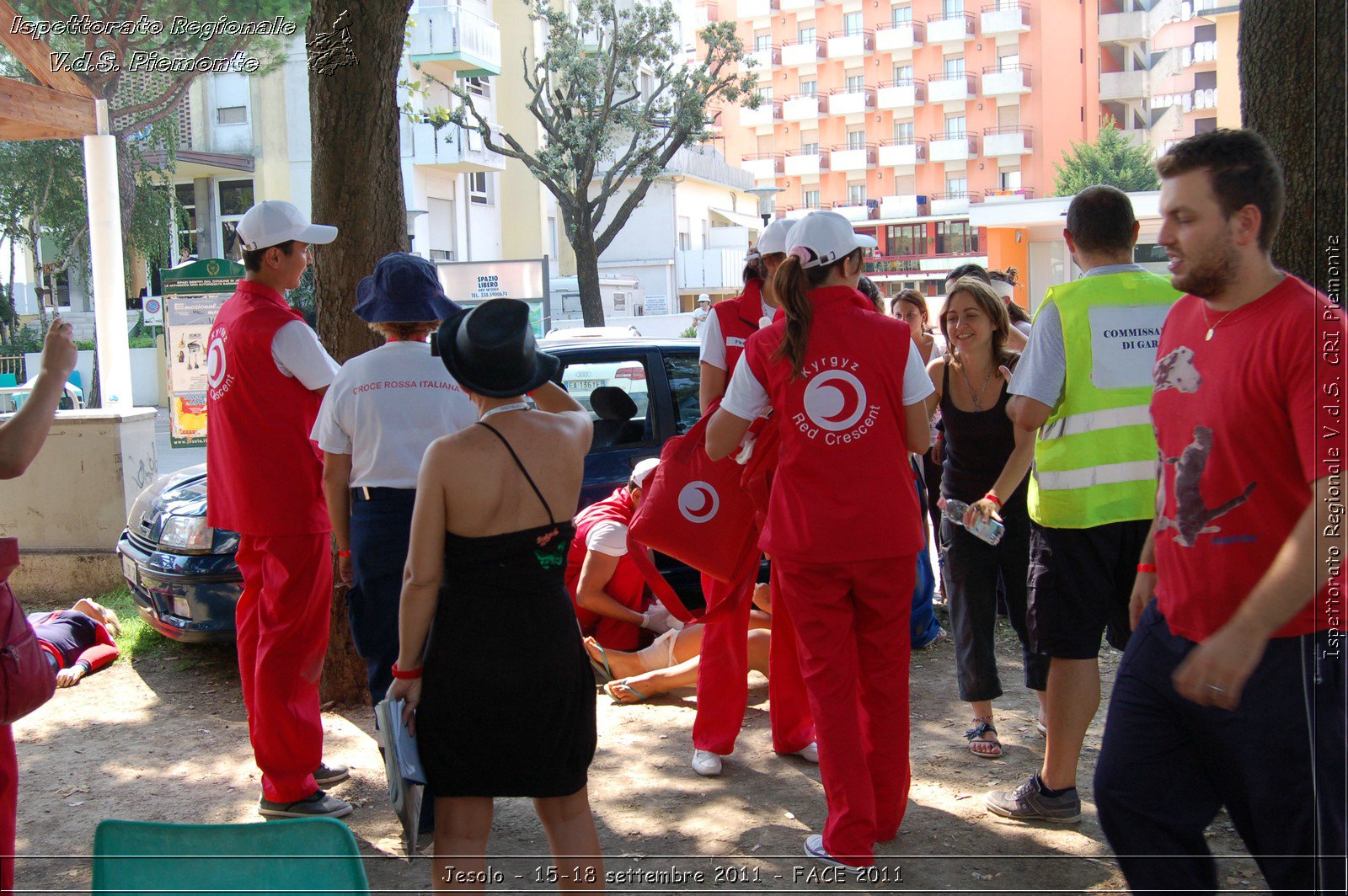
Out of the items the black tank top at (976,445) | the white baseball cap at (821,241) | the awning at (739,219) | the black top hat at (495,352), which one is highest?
the awning at (739,219)

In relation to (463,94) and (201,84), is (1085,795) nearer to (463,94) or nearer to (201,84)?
(463,94)

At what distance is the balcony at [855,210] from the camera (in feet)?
202

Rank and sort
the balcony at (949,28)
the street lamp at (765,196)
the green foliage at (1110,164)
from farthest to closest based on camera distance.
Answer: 1. the balcony at (949,28)
2. the green foliage at (1110,164)
3. the street lamp at (765,196)

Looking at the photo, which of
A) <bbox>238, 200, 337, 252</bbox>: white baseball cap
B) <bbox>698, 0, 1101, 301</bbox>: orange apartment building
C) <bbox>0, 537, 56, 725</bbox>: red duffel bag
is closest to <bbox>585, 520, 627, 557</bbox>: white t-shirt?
<bbox>238, 200, 337, 252</bbox>: white baseball cap

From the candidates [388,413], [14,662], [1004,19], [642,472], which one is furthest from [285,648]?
[1004,19]

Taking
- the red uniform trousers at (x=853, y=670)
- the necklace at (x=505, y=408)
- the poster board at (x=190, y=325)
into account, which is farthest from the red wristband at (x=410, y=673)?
the poster board at (x=190, y=325)

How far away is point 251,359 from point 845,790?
2507 mm

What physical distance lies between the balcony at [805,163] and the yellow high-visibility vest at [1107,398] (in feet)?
217

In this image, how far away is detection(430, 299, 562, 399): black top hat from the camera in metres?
2.79

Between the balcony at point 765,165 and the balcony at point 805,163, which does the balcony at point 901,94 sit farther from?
the balcony at point 765,165

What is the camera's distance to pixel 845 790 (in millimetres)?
3488

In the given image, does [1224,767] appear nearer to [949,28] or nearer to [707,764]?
[707,764]

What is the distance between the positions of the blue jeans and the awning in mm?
45868

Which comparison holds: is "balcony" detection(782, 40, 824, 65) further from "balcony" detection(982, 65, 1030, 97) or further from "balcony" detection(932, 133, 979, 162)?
"balcony" detection(982, 65, 1030, 97)
